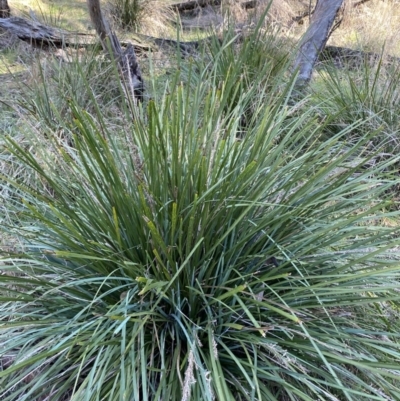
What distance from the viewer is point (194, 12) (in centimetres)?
642

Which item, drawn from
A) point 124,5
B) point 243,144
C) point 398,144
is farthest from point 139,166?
point 124,5

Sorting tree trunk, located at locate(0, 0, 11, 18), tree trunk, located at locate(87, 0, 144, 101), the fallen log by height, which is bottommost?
tree trunk, located at locate(0, 0, 11, 18)

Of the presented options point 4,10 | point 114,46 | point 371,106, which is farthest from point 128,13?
point 371,106

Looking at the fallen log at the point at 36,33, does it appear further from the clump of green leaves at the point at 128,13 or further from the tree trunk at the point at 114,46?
the clump of green leaves at the point at 128,13

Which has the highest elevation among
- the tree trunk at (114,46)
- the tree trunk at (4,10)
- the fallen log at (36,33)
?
the tree trunk at (114,46)

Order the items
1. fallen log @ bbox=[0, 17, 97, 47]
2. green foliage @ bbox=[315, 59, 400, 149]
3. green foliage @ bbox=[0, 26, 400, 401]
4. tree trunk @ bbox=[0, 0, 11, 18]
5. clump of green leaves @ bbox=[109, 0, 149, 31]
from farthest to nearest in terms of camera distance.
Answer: clump of green leaves @ bbox=[109, 0, 149, 31], tree trunk @ bbox=[0, 0, 11, 18], fallen log @ bbox=[0, 17, 97, 47], green foliage @ bbox=[315, 59, 400, 149], green foliage @ bbox=[0, 26, 400, 401]

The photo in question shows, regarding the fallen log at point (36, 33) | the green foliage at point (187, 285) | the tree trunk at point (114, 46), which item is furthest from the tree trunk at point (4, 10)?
the green foliage at point (187, 285)

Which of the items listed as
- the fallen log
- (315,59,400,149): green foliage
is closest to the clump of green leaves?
the fallen log

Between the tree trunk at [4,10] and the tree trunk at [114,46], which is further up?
the tree trunk at [114,46]

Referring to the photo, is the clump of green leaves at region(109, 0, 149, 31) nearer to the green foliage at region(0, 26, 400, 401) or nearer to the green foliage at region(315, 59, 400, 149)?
the green foliage at region(315, 59, 400, 149)

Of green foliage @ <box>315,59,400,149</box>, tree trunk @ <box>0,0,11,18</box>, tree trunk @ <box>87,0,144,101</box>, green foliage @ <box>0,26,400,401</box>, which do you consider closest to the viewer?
green foliage @ <box>0,26,400,401</box>

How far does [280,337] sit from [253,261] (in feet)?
0.77

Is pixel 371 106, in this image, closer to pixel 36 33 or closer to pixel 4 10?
pixel 36 33

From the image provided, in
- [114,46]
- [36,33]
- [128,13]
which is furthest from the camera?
[128,13]
